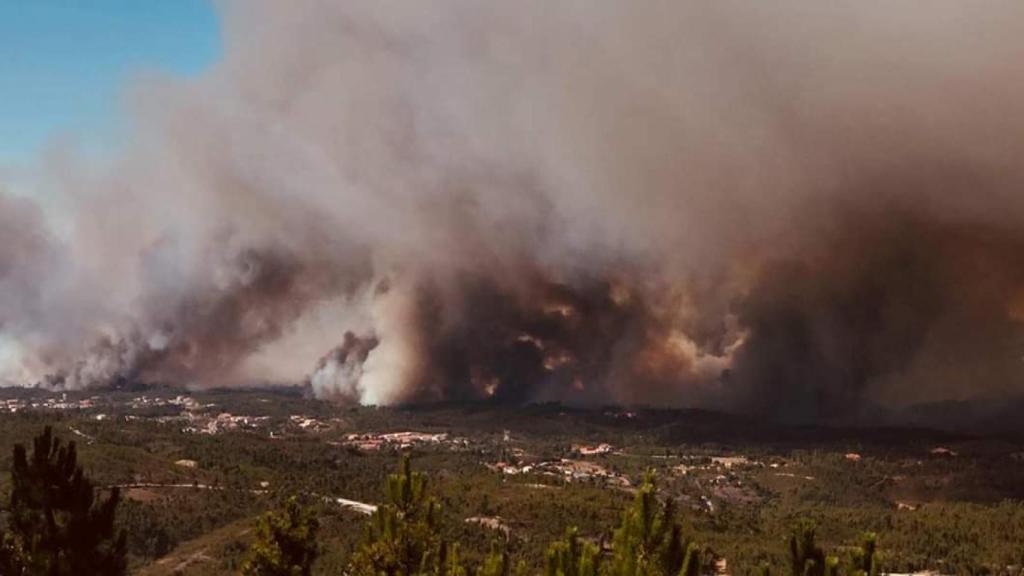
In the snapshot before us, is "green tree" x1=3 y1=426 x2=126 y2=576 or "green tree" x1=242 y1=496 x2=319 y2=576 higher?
"green tree" x1=3 y1=426 x2=126 y2=576

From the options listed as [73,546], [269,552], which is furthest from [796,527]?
[73,546]

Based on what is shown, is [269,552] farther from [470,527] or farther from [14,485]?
[470,527]

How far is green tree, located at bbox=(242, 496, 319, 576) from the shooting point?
47719 mm

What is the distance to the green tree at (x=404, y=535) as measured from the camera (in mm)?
45625

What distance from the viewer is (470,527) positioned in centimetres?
17375

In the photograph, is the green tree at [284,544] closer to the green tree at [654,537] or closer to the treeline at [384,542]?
the treeline at [384,542]

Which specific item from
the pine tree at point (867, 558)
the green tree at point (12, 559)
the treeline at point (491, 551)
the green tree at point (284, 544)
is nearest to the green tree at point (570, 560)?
the treeline at point (491, 551)

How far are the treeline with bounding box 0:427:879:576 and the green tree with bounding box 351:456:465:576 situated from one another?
0.19ft

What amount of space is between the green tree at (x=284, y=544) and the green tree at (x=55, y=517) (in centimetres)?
1009

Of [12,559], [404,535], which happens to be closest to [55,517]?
[12,559]

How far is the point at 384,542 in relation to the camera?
152 ft

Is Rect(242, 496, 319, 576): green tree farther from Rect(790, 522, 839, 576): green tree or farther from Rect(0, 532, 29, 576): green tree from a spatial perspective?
Rect(790, 522, 839, 576): green tree

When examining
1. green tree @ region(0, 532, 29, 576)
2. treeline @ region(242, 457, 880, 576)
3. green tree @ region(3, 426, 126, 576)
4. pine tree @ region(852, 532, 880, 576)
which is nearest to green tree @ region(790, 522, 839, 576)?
treeline @ region(242, 457, 880, 576)

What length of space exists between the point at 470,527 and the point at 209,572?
54057mm
